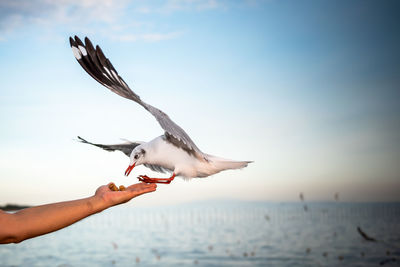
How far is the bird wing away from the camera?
1.58 m

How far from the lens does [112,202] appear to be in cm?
108

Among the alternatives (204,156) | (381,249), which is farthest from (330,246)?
(204,156)

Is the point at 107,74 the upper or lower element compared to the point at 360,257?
upper

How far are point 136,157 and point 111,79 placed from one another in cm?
36

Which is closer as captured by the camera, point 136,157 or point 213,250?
point 136,157

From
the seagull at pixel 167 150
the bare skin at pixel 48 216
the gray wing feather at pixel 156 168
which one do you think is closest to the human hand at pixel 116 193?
the bare skin at pixel 48 216

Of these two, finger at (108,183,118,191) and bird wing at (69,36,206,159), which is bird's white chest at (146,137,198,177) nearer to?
bird wing at (69,36,206,159)

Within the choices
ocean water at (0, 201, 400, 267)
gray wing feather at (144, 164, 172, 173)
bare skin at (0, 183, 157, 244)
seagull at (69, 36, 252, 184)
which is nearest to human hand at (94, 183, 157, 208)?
bare skin at (0, 183, 157, 244)

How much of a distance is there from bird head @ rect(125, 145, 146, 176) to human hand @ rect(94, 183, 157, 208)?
38 cm

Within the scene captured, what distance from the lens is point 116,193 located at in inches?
43.0

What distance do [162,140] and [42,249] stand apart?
11.5 metres

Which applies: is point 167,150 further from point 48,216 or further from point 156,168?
point 48,216

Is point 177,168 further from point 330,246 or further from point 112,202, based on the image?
point 330,246

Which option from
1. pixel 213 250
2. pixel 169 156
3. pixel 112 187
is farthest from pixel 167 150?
pixel 213 250
